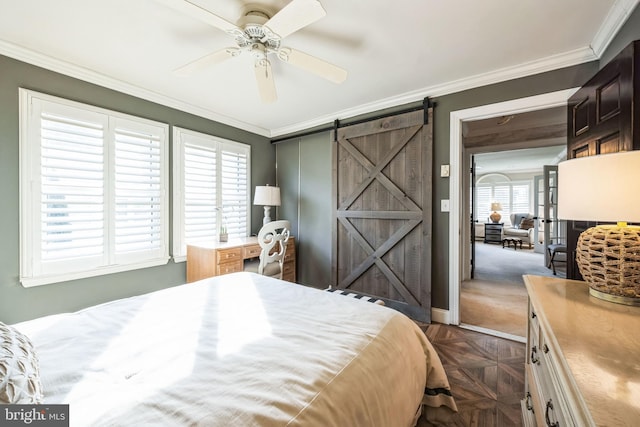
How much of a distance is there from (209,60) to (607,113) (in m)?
2.56

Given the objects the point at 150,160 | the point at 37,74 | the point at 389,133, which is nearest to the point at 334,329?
the point at 389,133

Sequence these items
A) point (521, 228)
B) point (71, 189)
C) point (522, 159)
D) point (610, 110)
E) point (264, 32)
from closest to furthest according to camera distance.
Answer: point (610, 110) → point (264, 32) → point (71, 189) → point (522, 159) → point (521, 228)

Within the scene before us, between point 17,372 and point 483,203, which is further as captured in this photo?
point 483,203

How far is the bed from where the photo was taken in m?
0.71

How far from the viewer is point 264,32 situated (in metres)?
1.66

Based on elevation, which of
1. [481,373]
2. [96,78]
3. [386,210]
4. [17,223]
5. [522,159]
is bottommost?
[481,373]

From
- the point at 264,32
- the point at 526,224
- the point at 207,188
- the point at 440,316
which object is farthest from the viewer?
the point at 526,224

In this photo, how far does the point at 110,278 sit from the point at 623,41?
4.51 meters

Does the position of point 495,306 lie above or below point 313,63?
below

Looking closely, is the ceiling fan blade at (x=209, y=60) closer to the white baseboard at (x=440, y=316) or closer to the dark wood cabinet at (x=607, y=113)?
the dark wood cabinet at (x=607, y=113)

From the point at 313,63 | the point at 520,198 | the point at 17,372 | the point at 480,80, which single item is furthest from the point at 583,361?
the point at 520,198

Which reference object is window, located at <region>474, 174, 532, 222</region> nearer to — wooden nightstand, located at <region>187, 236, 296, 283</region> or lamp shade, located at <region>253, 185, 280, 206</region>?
lamp shade, located at <region>253, 185, 280, 206</region>

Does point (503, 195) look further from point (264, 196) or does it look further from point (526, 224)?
point (264, 196)

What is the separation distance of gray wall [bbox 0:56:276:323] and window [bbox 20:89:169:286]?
6 cm
